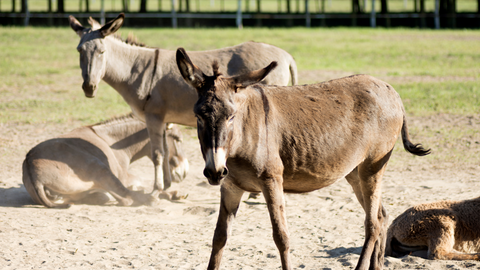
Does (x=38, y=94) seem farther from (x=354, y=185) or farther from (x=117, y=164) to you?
(x=354, y=185)

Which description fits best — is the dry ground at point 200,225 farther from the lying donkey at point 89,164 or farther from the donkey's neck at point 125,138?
the donkey's neck at point 125,138

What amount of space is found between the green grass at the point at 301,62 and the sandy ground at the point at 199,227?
396cm

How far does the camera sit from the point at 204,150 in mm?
3605

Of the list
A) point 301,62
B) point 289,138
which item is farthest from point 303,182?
point 301,62

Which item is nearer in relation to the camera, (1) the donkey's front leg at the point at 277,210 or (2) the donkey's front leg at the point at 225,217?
(1) the donkey's front leg at the point at 277,210

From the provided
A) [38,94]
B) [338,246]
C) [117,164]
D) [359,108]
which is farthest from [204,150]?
[38,94]

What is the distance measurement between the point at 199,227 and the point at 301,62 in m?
13.7

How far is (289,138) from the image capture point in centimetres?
417

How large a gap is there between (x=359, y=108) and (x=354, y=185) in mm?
Answer: 911

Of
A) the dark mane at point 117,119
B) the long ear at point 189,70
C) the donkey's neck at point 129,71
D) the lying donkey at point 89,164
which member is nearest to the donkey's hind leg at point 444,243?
the long ear at point 189,70

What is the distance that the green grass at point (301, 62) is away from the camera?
12586 mm

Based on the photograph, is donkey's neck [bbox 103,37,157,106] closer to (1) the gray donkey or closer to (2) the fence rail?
(1) the gray donkey

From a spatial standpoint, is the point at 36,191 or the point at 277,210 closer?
the point at 277,210

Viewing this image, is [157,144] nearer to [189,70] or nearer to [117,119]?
[117,119]
